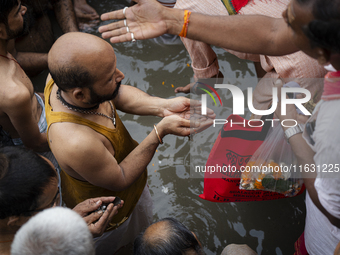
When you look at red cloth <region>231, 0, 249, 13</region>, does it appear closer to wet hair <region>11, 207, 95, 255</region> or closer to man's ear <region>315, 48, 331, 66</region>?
man's ear <region>315, 48, 331, 66</region>

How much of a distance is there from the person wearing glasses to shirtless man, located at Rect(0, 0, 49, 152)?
1.92ft

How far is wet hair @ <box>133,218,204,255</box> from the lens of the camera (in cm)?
161

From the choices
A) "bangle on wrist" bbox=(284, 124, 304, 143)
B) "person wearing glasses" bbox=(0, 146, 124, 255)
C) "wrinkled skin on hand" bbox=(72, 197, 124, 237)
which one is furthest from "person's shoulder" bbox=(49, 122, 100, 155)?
"bangle on wrist" bbox=(284, 124, 304, 143)

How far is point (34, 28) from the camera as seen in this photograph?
388 cm

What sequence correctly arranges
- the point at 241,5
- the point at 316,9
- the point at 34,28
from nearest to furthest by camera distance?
the point at 316,9 < the point at 241,5 < the point at 34,28

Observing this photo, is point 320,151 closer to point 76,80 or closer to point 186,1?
point 76,80

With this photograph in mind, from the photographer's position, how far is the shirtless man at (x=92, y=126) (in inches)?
63.5

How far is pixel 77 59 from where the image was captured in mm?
1582

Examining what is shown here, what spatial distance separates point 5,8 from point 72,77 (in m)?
1.01

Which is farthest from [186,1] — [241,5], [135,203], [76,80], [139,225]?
[139,225]

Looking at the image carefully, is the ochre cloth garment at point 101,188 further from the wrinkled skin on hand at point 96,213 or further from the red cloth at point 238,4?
the red cloth at point 238,4

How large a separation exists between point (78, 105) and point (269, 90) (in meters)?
1.84

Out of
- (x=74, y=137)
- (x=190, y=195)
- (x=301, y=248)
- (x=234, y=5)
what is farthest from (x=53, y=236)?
(x=234, y=5)

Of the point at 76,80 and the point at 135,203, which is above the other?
the point at 76,80
